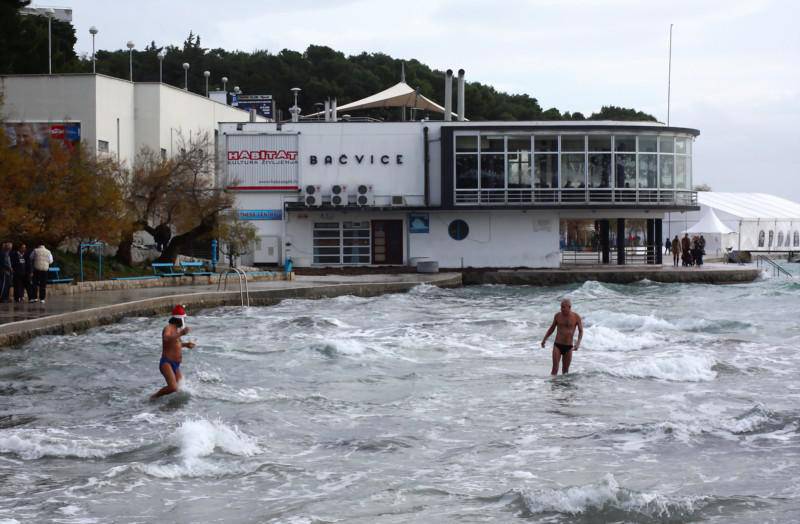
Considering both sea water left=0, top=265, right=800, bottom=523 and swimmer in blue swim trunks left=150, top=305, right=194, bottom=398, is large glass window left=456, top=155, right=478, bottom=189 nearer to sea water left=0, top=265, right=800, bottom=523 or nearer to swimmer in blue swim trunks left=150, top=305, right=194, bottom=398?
sea water left=0, top=265, right=800, bottom=523

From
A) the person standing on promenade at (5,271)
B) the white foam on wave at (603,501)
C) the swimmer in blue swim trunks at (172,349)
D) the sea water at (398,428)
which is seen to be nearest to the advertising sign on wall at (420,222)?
the sea water at (398,428)

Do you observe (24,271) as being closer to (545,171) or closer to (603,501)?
(603,501)

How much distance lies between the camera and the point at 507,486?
460 inches

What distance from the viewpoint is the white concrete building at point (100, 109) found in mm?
41156

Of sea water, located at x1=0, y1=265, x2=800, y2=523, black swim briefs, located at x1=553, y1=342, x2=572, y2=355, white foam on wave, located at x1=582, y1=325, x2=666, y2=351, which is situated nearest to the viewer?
sea water, located at x1=0, y1=265, x2=800, y2=523

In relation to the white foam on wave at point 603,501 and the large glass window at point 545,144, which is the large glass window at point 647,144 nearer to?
the large glass window at point 545,144

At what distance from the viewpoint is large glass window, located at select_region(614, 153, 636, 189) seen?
46.3m

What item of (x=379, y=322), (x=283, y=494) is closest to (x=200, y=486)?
(x=283, y=494)

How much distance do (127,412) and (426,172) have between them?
32.0 metres

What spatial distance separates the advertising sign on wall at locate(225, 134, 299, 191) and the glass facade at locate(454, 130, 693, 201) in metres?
7.14

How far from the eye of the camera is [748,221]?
67250 mm

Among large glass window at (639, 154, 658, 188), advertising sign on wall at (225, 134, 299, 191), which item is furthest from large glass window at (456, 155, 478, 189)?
large glass window at (639, 154, 658, 188)

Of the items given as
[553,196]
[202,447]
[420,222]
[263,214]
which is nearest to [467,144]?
[420,222]

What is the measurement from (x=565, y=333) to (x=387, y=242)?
2882 centimetres
